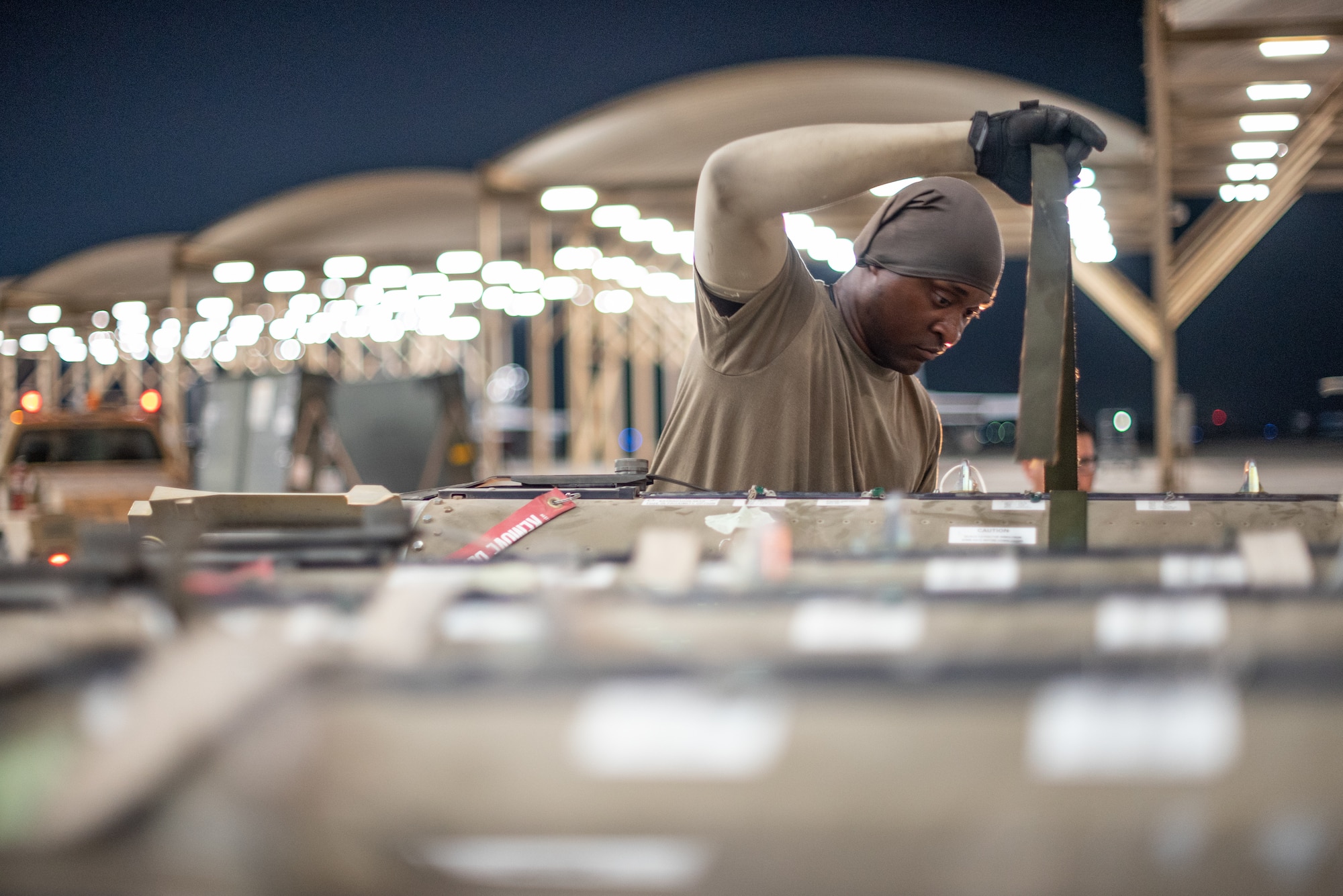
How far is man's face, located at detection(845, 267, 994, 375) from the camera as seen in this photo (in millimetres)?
2873

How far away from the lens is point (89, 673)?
84 centimetres

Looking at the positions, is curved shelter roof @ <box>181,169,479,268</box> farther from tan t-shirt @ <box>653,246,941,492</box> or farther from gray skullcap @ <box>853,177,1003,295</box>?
gray skullcap @ <box>853,177,1003,295</box>

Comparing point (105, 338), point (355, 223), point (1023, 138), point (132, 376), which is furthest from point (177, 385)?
point (1023, 138)

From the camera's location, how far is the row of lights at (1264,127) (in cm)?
920

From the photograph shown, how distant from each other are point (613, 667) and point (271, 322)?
98.1 feet

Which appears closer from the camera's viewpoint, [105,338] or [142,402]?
[142,402]

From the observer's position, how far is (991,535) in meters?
2.14

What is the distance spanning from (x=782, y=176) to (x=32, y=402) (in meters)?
10.6

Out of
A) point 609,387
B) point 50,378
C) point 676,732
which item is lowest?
point 676,732

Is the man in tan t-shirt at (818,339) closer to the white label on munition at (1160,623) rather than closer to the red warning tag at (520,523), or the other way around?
the red warning tag at (520,523)

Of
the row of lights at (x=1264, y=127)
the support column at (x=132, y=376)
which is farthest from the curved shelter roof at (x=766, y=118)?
the support column at (x=132, y=376)

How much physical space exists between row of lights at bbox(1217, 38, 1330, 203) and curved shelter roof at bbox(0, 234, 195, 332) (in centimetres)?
2011

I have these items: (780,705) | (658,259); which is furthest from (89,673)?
(658,259)

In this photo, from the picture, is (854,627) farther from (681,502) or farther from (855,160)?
(681,502)
